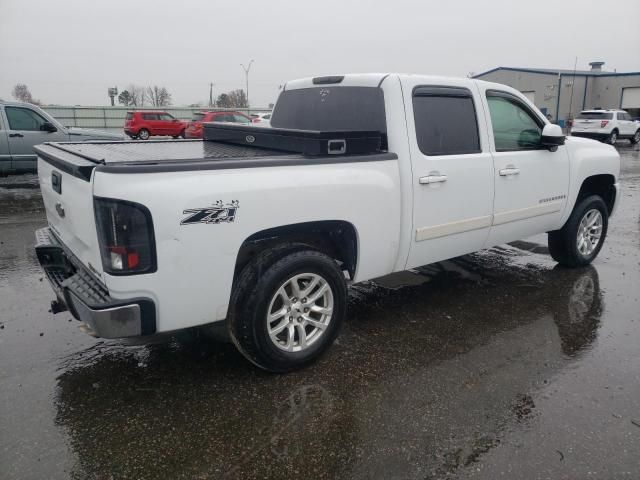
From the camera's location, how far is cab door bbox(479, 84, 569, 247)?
4512 millimetres

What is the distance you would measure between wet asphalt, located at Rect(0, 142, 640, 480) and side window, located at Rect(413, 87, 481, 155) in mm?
1420

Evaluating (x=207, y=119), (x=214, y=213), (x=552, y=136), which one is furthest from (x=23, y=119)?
(x=207, y=119)

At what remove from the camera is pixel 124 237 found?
8.70 feet

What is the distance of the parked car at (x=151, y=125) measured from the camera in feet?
84.0

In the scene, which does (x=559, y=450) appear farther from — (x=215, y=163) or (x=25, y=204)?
(x=25, y=204)

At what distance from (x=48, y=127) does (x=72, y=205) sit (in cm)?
954

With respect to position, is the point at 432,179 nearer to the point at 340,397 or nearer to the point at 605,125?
the point at 340,397

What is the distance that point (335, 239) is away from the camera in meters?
3.70

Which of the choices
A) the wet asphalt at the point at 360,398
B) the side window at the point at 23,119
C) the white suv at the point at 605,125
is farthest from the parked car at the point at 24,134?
the white suv at the point at 605,125

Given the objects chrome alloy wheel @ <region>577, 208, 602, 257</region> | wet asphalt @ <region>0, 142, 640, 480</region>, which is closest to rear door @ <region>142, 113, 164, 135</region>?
wet asphalt @ <region>0, 142, 640, 480</region>

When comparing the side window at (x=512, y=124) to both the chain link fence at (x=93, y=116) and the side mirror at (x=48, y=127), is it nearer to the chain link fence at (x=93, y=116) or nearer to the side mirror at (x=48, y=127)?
the side mirror at (x=48, y=127)

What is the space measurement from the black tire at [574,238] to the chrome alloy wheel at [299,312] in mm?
3252

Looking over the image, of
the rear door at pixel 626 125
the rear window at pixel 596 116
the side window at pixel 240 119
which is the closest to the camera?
the side window at pixel 240 119

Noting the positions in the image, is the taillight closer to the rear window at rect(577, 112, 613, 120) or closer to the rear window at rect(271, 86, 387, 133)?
the rear window at rect(271, 86, 387, 133)
